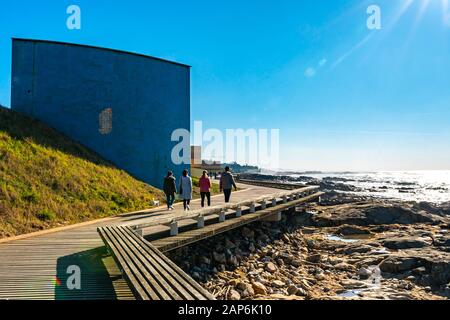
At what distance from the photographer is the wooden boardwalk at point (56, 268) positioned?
610 cm

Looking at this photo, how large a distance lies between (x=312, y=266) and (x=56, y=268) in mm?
10318

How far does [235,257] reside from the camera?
12.9 metres

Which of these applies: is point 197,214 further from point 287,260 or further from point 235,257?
point 287,260

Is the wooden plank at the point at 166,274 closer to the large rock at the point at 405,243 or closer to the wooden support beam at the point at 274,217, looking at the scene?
the wooden support beam at the point at 274,217

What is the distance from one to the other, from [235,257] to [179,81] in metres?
21.1

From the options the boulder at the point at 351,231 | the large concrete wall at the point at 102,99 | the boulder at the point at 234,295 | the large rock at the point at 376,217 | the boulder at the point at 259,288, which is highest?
the large concrete wall at the point at 102,99

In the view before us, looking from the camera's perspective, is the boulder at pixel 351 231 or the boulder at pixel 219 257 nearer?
the boulder at pixel 219 257

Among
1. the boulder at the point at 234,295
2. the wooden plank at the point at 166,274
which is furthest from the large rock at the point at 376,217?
the wooden plank at the point at 166,274

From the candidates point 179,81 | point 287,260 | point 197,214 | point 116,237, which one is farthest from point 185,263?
point 179,81

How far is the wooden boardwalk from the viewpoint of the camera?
6102 millimetres

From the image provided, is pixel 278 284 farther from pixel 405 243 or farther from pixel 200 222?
pixel 405 243

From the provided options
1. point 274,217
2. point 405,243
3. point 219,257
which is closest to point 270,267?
point 219,257

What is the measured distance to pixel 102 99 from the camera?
25234mm

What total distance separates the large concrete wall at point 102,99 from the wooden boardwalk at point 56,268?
15491 mm
